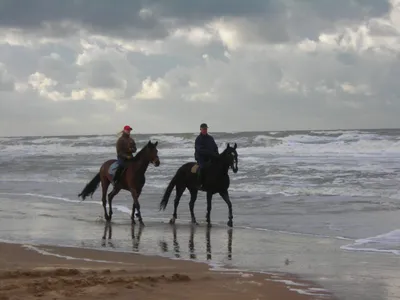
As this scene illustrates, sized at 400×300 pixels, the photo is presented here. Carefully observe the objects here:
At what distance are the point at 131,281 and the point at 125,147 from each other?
697 centimetres

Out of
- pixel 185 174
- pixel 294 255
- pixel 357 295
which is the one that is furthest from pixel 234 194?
pixel 357 295

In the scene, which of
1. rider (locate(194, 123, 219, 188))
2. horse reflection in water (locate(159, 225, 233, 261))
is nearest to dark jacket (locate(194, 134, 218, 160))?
rider (locate(194, 123, 219, 188))

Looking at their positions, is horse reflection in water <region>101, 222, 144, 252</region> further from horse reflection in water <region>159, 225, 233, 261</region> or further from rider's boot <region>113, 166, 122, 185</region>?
rider's boot <region>113, 166, 122, 185</region>

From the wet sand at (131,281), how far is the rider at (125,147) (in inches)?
194

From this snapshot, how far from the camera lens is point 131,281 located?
6.39 meters

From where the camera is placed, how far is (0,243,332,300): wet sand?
5.89 meters

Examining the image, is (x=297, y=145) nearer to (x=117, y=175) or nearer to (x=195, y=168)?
(x=195, y=168)

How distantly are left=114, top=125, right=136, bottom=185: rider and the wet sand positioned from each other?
16.2 ft

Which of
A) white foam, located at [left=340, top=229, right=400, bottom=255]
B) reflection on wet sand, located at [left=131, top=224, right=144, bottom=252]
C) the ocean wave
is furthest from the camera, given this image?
the ocean wave

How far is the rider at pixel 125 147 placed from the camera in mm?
13070

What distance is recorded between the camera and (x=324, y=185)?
19.2m

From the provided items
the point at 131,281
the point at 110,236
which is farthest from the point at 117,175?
the point at 131,281

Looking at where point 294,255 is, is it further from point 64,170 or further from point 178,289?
point 64,170

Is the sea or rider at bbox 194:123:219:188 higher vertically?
rider at bbox 194:123:219:188
